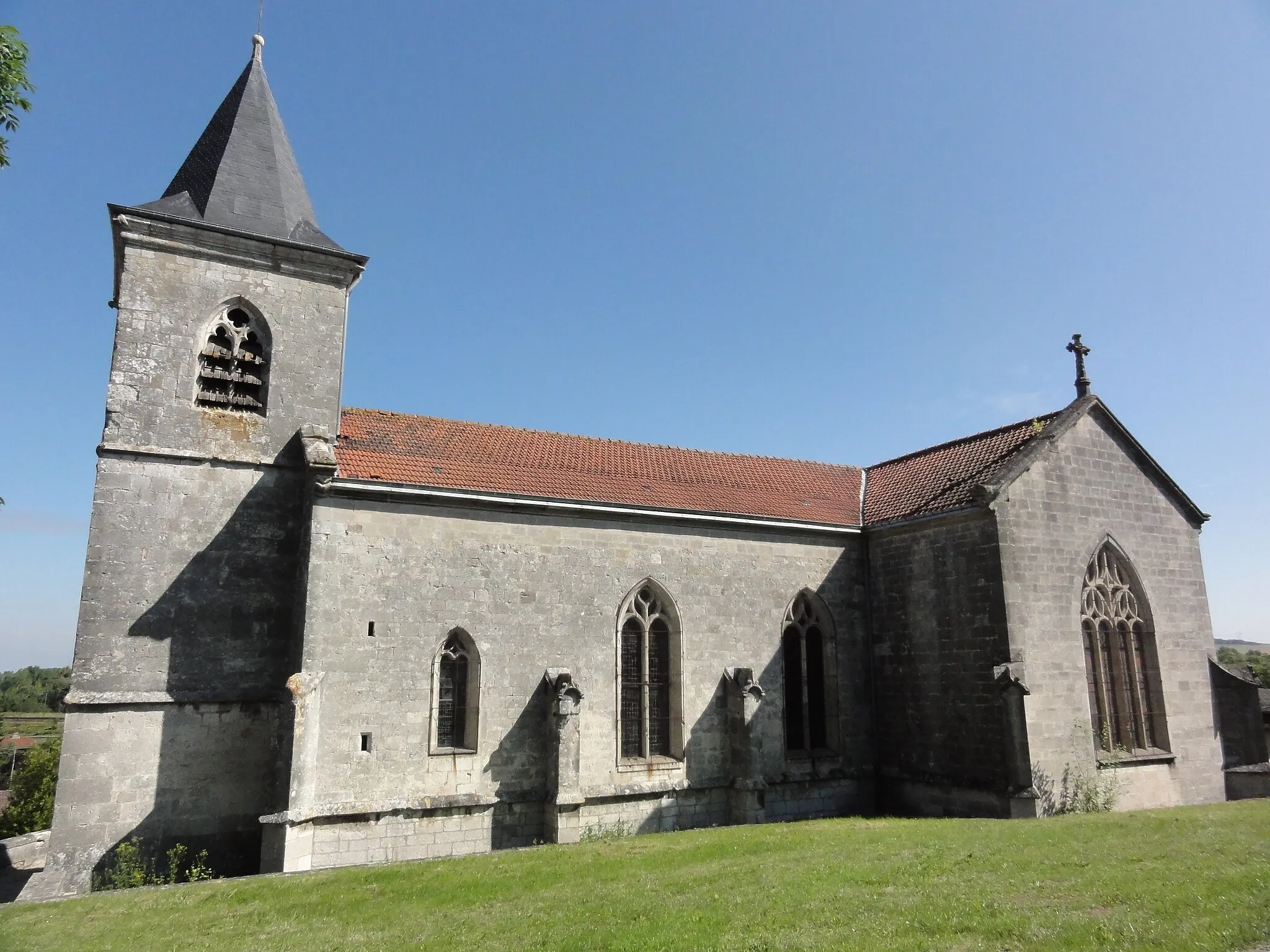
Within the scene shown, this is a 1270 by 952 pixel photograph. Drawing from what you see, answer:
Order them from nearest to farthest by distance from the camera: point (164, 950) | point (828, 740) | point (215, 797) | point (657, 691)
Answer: point (164, 950), point (215, 797), point (657, 691), point (828, 740)

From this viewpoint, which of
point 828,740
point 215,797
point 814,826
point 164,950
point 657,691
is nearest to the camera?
point 164,950

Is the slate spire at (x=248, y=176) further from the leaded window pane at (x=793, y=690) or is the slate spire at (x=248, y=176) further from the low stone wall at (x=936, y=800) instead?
the low stone wall at (x=936, y=800)

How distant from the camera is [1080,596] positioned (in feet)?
51.3

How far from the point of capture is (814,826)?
13758mm

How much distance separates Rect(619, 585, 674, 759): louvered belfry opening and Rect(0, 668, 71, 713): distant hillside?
84946 mm

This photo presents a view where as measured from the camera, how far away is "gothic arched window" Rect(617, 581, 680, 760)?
50.2 feet

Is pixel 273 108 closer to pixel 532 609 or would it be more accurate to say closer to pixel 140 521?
pixel 140 521

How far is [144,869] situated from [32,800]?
2842 centimetres

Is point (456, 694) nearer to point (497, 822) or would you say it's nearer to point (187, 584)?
point (497, 822)

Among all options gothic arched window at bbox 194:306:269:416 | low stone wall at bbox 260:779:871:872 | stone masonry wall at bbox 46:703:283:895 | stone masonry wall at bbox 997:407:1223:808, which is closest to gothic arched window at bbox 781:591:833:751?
low stone wall at bbox 260:779:871:872

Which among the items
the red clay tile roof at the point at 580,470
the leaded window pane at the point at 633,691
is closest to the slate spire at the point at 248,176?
the red clay tile roof at the point at 580,470

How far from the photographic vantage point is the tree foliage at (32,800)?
3222 centimetres

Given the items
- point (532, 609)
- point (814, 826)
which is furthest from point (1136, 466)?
point (532, 609)

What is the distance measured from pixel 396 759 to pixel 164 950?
503cm
